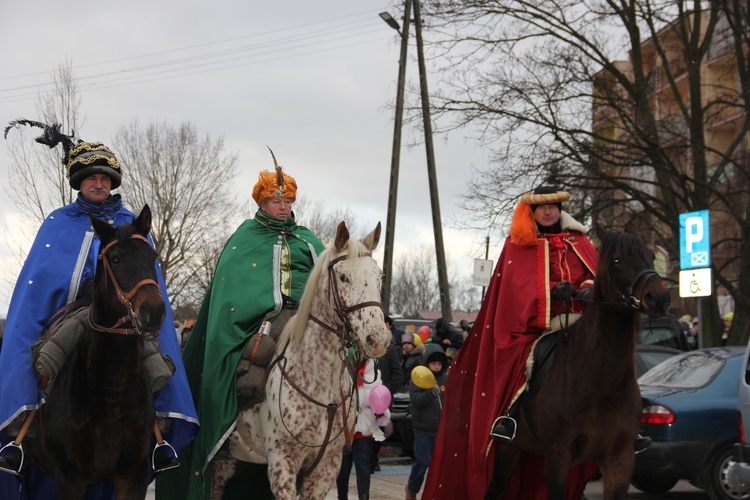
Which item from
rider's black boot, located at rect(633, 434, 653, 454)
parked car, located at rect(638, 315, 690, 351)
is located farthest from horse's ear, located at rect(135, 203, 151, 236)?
parked car, located at rect(638, 315, 690, 351)

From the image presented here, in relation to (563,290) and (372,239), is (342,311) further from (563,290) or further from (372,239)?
(563,290)

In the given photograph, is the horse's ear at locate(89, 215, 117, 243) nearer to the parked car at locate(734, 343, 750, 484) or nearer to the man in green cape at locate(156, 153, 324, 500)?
the man in green cape at locate(156, 153, 324, 500)

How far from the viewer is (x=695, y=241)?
17016mm

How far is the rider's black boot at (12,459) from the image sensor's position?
6.08m

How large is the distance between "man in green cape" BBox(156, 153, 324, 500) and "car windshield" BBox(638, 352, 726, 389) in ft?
17.6

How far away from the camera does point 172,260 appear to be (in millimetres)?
37375

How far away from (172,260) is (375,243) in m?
31.8

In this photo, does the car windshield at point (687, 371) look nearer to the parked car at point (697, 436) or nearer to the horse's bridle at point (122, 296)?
the parked car at point (697, 436)

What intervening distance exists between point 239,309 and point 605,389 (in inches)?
104

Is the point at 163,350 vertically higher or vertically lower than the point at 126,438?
higher

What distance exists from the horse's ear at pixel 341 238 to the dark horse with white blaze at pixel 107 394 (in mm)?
1194

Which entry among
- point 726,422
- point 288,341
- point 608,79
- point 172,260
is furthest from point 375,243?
point 172,260

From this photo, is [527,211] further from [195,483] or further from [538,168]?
[538,168]

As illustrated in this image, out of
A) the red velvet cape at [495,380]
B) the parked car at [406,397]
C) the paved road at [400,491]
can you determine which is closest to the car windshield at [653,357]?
the parked car at [406,397]
